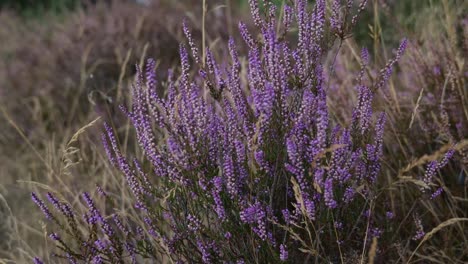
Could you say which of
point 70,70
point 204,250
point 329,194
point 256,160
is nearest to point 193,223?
point 204,250

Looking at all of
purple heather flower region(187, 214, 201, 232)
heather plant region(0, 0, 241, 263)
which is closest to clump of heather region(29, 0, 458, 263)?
purple heather flower region(187, 214, 201, 232)

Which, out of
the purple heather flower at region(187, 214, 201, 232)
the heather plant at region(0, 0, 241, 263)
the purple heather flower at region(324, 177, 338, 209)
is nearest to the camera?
the purple heather flower at region(324, 177, 338, 209)

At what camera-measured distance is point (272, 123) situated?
154 cm

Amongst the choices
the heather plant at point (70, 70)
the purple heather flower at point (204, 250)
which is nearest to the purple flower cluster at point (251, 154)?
the purple heather flower at point (204, 250)

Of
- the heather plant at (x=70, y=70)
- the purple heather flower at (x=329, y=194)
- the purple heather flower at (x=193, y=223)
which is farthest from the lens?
the heather plant at (x=70, y=70)

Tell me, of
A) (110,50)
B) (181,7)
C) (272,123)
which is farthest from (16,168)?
(272,123)

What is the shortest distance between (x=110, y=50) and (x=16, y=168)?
1222mm

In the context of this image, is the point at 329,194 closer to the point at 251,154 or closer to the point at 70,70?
the point at 251,154

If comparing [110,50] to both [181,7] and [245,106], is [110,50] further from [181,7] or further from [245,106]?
[245,106]

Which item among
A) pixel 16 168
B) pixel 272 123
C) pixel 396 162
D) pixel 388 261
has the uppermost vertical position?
pixel 272 123

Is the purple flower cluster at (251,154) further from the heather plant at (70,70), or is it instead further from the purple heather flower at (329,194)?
the heather plant at (70,70)

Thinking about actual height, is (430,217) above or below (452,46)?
below

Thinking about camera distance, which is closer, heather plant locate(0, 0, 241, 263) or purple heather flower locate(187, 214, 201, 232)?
purple heather flower locate(187, 214, 201, 232)

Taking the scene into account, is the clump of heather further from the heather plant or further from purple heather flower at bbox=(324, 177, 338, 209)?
the heather plant
